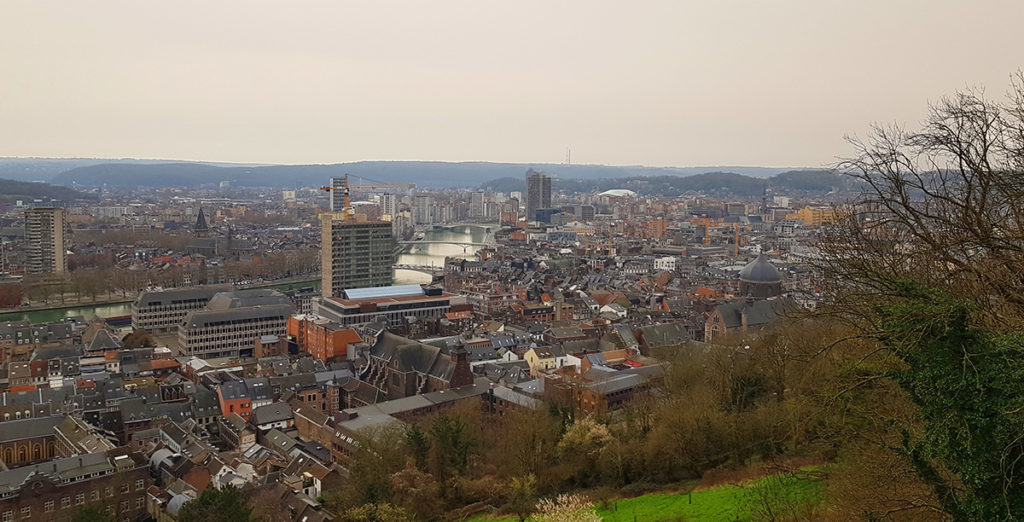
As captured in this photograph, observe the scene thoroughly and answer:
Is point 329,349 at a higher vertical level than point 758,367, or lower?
lower

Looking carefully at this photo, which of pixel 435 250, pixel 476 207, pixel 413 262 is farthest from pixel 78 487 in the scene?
pixel 476 207

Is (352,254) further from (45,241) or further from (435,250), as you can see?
(435,250)

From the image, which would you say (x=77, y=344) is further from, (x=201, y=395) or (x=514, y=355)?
(x=514, y=355)

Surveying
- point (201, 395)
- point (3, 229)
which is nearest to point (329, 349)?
point (201, 395)

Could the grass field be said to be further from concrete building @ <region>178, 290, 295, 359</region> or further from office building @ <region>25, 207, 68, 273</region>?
office building @ <region>25, 207, 68, 273</region>

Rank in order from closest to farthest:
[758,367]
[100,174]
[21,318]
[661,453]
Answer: [661,453]
[758,367]
[21,318]
[100,174]

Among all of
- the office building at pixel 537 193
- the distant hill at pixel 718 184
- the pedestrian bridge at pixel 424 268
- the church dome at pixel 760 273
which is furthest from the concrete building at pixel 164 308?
the distant hill at pixel 718 184

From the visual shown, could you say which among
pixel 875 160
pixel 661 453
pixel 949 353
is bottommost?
pixel 661 453

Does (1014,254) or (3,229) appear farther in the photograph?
(3,229)
